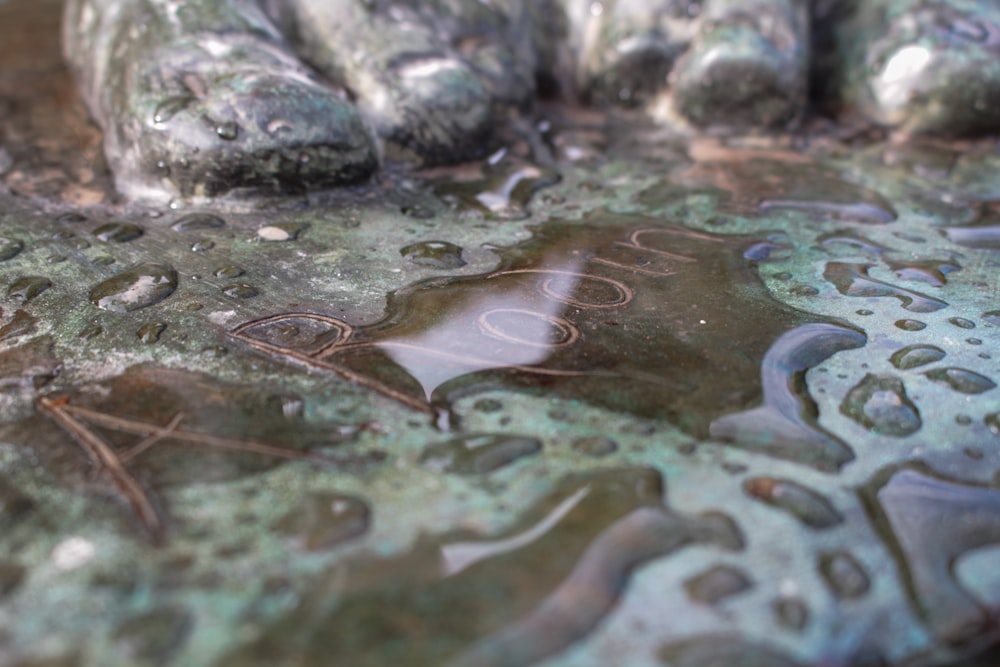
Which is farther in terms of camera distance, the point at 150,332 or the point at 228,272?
the point at 228,272

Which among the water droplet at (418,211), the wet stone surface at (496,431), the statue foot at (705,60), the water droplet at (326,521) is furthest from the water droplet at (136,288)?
the statue foot at (705,60)

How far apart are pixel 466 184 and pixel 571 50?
3.81ft

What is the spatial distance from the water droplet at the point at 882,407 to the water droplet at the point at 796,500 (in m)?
0.23

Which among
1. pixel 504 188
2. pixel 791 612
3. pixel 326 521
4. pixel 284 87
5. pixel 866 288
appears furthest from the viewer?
pixel 504 188

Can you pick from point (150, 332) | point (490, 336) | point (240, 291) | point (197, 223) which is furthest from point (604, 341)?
point (197, 223)

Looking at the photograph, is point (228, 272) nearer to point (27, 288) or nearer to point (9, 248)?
point (27, 288)

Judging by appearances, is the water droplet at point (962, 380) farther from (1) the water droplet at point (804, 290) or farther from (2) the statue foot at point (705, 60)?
(2) the statue foot at point (705, 60)

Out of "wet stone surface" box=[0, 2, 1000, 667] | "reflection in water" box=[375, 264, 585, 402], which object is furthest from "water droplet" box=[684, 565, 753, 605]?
"reflection in water" box=[375, 264, 585, 402]

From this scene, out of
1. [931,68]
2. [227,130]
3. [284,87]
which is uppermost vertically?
[931,68]

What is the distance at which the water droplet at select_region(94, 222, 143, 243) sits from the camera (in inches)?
77.5

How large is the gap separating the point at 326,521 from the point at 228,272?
0.86 meters

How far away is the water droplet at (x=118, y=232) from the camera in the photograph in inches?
77.5

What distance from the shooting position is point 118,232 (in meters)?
2.00

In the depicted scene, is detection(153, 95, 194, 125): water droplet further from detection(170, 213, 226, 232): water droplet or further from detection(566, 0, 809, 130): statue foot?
detection(566, 0, 809, 130): statue foot
